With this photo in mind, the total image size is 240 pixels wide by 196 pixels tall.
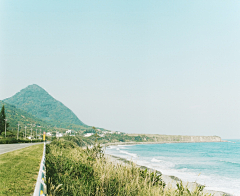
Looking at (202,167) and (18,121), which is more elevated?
(18,121)

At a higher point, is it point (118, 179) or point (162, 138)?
point (118, 179)

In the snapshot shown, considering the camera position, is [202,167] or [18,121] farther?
[18,121]

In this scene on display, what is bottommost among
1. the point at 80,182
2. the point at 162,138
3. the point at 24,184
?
the point at 162,138

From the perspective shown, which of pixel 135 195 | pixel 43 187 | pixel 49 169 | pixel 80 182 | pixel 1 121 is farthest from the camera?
pixel 1 121

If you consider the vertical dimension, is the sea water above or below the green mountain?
below

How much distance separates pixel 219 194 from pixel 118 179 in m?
12.4

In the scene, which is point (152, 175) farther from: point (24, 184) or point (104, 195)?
point (24, 184)

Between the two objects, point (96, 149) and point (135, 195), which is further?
point (96, 149)

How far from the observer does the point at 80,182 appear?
18.4 ft

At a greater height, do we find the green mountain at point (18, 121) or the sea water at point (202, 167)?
the green mountain at point (18, 121)

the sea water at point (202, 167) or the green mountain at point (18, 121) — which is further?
the green mountain at point (18, 121)

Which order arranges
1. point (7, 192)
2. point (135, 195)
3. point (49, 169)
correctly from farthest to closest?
point (49, 169), point (7, 192), point (135, 195)

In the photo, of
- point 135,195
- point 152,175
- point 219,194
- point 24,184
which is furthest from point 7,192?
point 219,194

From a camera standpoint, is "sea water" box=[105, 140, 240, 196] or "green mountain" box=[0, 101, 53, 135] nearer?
"sea water" box=[105, 140, 240, 196]
